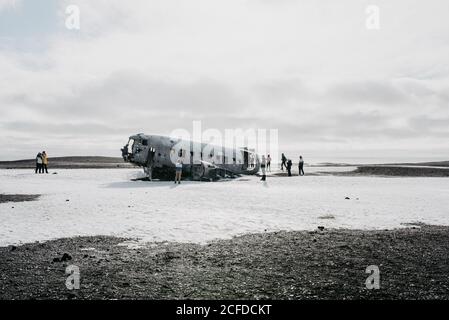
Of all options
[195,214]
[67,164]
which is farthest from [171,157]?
[67,164]

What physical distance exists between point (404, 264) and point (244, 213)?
8.29m

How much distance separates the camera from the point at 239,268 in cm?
848

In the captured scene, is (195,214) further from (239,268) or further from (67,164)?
(67,164)

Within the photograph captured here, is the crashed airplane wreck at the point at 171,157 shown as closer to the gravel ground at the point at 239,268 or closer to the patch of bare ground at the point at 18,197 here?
the patch of bare ground at the point at 18,197

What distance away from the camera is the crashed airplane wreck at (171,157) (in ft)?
110

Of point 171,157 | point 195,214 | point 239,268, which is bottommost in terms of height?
point 239,268

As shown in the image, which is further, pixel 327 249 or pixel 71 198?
pixel 71 198

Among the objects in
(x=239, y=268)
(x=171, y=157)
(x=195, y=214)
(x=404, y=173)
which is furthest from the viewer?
(x=404, y=173)

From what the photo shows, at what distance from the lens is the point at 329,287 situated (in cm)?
725

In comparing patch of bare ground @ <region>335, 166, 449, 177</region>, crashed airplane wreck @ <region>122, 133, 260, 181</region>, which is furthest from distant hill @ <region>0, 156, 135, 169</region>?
patch of bare ground @ <region>335, 166, 449, 177</region>

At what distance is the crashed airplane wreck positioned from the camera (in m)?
33.6

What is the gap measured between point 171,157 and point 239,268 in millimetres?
26446

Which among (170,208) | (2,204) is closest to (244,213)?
(170,208)
